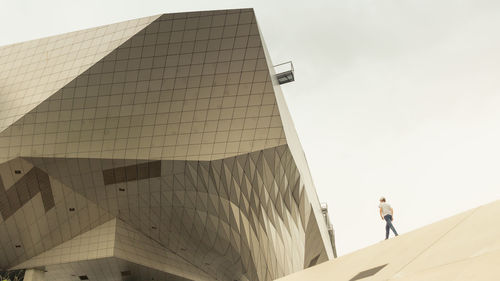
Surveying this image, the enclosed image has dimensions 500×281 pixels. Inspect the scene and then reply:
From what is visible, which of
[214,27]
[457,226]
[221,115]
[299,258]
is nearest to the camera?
[457,226]

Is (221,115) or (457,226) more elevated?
(221,115)

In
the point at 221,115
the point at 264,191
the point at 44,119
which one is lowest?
the point at 264,191

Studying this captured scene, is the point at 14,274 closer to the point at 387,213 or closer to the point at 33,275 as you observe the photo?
the point at 33,275

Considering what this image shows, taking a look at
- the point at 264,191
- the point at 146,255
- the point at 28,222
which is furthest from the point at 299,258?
the point at 28,222

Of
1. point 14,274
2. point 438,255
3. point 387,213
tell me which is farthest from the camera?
point 14,274

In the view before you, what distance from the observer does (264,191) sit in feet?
77.9

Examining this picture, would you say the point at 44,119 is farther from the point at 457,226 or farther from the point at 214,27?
the point at 457,226

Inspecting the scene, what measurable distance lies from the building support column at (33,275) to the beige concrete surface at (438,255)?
24065 millimetres

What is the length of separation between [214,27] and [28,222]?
57.4ft

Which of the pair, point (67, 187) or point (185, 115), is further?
point (67, 187)

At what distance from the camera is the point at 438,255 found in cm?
512

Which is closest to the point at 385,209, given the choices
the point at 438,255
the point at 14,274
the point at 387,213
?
the point at 387,213

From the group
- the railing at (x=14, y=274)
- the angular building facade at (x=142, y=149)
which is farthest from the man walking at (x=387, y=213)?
the railing at (x=14, y=274)

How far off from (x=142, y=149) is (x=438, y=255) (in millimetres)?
18375
